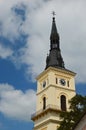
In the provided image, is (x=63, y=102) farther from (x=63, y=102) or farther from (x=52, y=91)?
(x=52, y=91)

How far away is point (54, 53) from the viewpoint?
276 feet

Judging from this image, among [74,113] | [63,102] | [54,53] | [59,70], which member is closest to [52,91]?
[63,102]

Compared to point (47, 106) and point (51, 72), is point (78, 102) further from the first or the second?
point (51, 72)

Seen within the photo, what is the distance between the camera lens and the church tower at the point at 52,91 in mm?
70812

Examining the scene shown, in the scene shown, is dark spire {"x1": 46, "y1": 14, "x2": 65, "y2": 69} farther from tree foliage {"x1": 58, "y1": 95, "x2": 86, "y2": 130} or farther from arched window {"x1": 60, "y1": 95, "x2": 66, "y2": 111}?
tree foliage {"x1": 58, "y1": 95, "x2": 86, "y2": 130}

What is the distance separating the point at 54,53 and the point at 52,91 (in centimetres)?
1206

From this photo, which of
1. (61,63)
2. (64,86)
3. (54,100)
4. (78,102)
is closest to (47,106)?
(54,100)

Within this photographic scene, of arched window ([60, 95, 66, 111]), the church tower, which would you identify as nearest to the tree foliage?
the church tower

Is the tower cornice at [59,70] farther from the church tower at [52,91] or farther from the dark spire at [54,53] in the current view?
the dark spire at [54,53]

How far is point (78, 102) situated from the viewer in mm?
50750

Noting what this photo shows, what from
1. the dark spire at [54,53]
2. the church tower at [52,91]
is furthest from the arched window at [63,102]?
the dark spire at [54,53]

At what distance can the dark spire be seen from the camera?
3196 inches

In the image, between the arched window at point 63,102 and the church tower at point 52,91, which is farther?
the arched window at point 63,102

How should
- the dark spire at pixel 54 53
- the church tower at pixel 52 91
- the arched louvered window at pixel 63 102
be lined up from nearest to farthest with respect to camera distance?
the church tower at pixel 52 91 < the arched louvered window at pixel 63 102 < the dark spire at pixel 54 53
